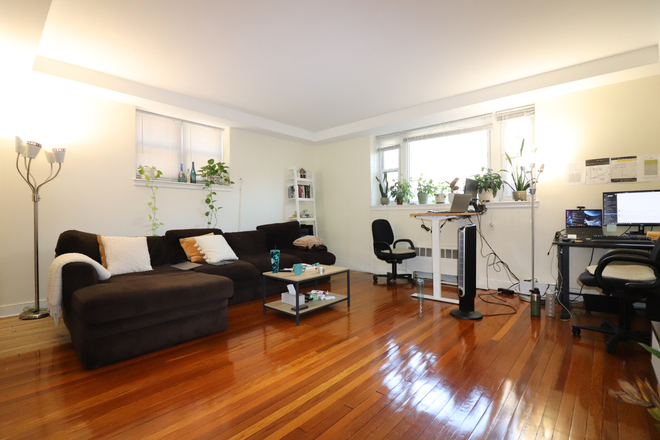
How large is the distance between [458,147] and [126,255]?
4.81 metres

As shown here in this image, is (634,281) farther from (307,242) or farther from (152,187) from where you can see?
(152,187)

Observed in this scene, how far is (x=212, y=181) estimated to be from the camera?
5074 millimetres

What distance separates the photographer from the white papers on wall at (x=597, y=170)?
3768mm

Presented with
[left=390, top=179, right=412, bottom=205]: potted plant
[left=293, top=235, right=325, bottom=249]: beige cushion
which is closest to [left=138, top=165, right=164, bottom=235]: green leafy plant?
[left=293, top=235, right=325, bottom=249]: beige cushion

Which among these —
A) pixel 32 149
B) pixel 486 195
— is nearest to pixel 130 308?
pixel 32 149

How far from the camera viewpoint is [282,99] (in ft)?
15.1

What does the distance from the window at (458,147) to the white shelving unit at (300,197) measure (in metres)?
1.47

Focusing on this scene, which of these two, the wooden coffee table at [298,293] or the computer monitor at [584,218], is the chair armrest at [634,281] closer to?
the computer monitor at [584,218]

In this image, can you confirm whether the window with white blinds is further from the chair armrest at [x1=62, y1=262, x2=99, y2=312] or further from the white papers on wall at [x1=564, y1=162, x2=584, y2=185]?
the white papers on wall at [x1=564, y1=162, x2=584, y2=185]

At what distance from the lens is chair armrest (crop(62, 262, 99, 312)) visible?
2.55 m

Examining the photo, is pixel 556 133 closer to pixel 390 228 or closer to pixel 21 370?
pixel 390 228

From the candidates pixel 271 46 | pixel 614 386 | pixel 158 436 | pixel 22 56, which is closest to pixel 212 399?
pixel 158 436

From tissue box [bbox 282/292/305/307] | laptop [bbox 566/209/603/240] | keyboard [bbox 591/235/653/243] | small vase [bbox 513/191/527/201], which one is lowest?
tissue box [bbox 282/292/305/307]

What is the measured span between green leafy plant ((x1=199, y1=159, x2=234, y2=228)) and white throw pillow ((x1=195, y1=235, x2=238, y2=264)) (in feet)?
2.72
